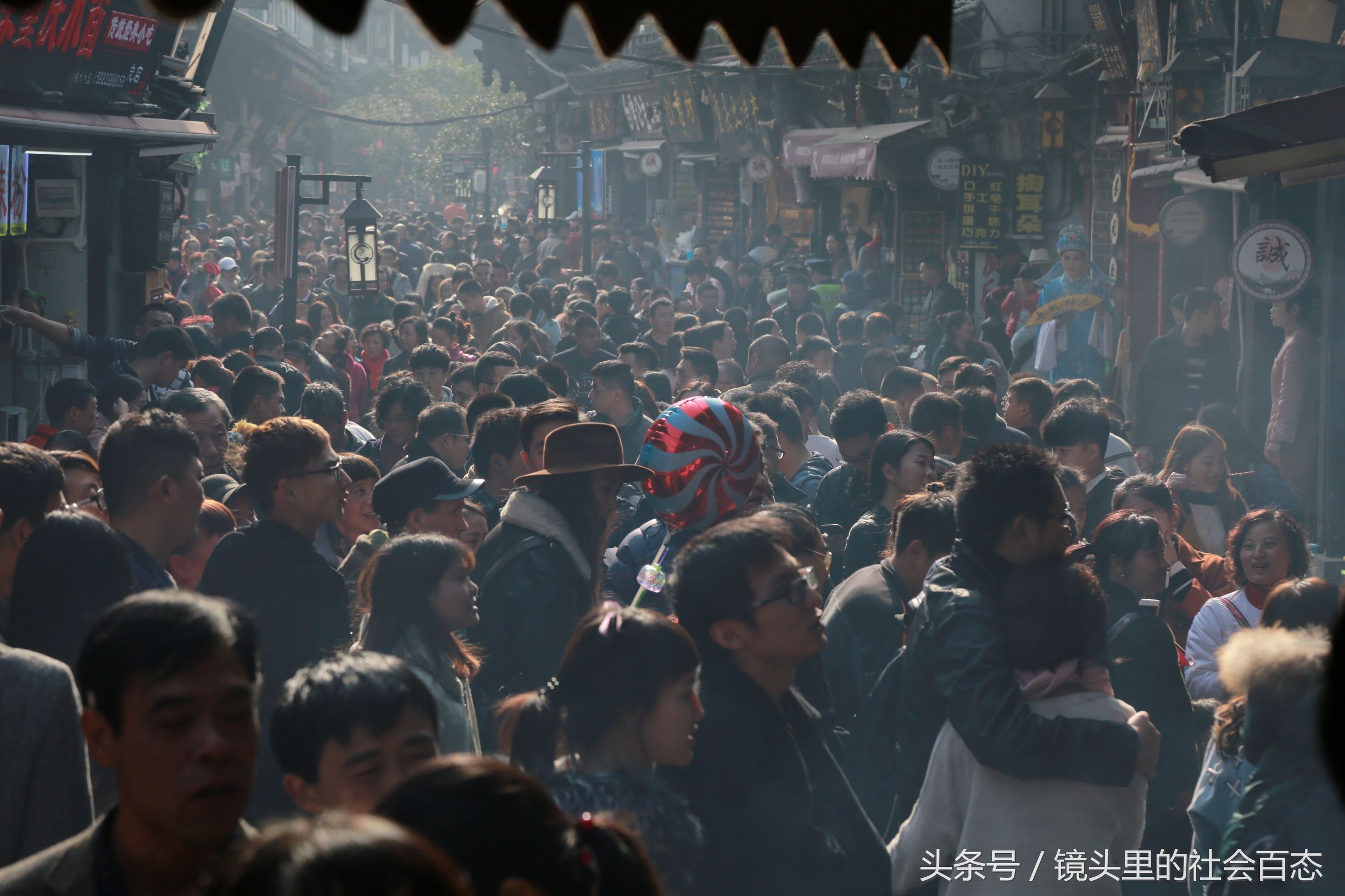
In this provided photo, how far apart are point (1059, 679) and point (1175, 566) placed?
2.56 meters

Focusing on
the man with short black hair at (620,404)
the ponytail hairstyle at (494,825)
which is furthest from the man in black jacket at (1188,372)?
the ponytail hairstyle at (494,825)

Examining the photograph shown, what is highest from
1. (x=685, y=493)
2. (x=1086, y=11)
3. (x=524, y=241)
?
(x=1086, y=11)

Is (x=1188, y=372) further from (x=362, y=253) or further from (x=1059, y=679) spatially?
(x=1059, y=679)

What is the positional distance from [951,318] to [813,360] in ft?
4.68

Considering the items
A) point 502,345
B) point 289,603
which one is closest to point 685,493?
point 289,603

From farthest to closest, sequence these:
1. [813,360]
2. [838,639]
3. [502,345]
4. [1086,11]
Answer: [1086,11] < [813,360] < [502,345] < [838,639]

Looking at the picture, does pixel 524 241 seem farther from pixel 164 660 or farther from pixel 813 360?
pixel 164 660

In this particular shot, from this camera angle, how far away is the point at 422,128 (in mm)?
62250

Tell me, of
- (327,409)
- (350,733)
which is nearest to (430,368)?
(327,409)

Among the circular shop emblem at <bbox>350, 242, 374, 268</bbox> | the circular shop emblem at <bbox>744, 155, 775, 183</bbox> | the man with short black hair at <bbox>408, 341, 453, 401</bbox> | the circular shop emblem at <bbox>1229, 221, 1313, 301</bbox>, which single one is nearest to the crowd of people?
the man with short black hair at <bbox>408, 341, 453, 401</bbox>

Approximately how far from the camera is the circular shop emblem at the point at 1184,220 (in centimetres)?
1277

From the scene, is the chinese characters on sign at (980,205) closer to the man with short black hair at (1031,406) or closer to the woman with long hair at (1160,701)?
the man with short black hair at (1031,406)

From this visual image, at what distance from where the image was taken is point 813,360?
11102 mm

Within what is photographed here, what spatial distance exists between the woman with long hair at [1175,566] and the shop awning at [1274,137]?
2775 millimetres
